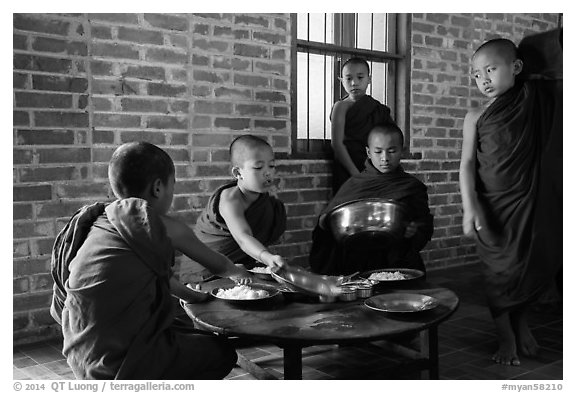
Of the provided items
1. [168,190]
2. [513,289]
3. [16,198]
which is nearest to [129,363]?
[168,190]

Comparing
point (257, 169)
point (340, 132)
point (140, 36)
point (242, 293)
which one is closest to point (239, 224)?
point (257, 169)

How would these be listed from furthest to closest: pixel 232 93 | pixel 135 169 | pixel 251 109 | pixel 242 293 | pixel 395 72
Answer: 1. pixel 395 72
2. pixel 251 109
3. pixel 232 93
4. pixel 242 293
5. pixel 135 169

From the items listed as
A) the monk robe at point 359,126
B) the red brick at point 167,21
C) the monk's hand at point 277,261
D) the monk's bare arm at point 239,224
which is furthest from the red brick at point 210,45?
the monk's hand at point 277,261

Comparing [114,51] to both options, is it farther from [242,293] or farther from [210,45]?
[242,293]

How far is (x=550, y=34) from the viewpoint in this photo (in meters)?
2.79

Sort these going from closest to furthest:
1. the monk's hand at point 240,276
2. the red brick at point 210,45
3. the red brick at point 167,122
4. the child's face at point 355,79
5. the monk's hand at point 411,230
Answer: the monk's hand at point 240,276 → the monk's hand at point 411,230 → the red brick at point 167,122 → the red brick at point 210,45 → the child's face at point 355,79

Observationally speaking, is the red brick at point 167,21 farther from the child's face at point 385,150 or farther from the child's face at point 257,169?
the child's face at point 385,150

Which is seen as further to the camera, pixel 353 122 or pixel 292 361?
pixel 353 122

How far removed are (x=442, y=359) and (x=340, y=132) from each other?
187 cm

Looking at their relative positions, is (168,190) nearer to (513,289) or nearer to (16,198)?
(16,198)

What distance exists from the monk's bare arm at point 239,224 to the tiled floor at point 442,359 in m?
0.48

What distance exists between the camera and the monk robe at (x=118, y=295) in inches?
64.0

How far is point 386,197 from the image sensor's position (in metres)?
3.12
